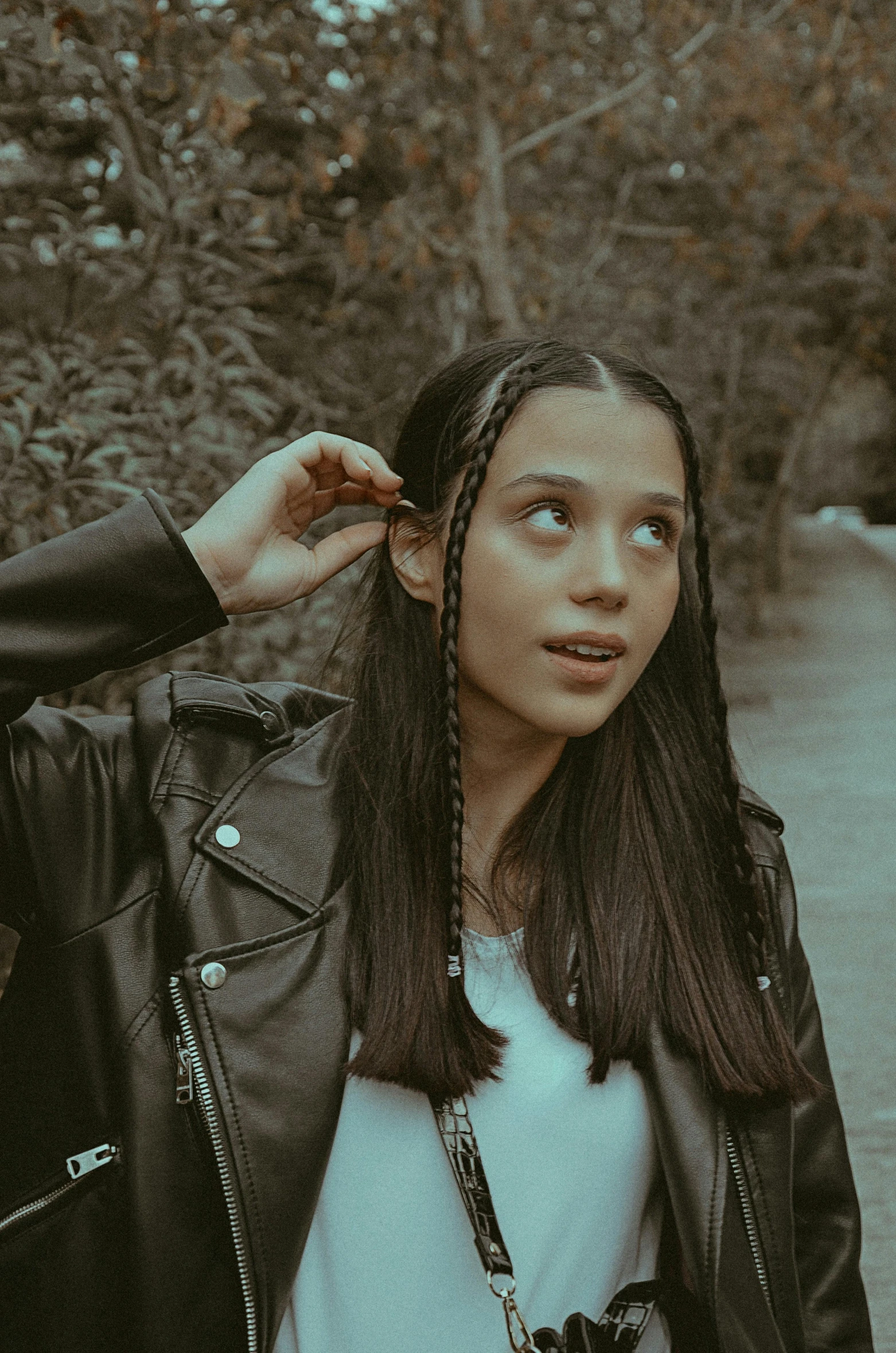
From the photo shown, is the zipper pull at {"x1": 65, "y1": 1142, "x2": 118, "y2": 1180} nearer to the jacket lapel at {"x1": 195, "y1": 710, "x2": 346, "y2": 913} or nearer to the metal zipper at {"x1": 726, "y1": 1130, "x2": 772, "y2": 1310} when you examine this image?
the jacket lapel at {"x1": 195, "y1": 710, "x2": 346, "y2": 913}

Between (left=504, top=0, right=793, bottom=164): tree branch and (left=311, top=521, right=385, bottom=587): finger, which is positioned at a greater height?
(left=504, top=0, right=793, bottom=164): tree branch

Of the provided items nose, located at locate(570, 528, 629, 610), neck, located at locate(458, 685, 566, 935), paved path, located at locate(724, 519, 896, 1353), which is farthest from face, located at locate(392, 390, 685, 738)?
paved path, located at locate(724, 519, 896, 1353)

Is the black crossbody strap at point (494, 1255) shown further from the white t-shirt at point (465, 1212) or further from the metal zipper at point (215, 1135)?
the metal zipper at point (215, 1135)

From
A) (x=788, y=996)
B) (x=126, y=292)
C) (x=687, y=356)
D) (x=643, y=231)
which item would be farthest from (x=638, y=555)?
(x=687, y=356)

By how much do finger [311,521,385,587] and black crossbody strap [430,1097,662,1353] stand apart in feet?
2.38

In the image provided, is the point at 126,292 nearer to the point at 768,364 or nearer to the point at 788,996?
the point at 788,996

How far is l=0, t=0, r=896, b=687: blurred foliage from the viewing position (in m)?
3.95

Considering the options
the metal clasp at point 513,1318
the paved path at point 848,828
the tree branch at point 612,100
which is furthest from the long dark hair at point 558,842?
the tree branch at point 612,100

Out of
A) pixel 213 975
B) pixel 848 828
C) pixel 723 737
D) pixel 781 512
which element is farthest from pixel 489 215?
pixel 781 512

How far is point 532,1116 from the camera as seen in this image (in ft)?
5.61

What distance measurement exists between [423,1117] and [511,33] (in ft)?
20.6

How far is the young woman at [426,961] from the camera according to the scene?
1609 millimetres

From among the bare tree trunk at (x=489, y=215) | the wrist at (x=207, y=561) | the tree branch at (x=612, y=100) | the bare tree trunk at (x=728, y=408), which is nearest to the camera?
the wrist at (x=207, y=561)

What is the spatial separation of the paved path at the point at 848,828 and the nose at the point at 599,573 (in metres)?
1.82
